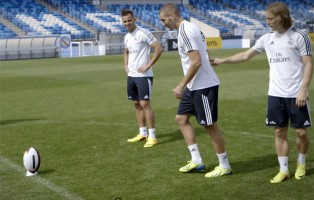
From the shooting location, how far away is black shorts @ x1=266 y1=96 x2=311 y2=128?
17.7ft

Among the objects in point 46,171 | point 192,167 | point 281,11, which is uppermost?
point 281,11

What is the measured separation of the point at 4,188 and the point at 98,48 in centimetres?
3248

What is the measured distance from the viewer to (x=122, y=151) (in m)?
7.50

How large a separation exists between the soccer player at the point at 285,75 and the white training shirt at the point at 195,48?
61 centimetres

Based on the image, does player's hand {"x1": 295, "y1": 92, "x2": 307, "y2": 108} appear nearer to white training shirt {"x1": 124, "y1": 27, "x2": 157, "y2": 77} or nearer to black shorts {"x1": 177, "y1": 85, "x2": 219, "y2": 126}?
black shorts {"x1": 177, "y1": 85, "x2": 219, "y2": 126}

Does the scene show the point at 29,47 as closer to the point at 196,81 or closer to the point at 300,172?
the point at 196,81

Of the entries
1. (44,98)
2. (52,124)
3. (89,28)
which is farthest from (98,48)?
(52,124)

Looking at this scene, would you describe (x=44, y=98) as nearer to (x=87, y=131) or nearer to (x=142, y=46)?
(x=87, y=131)

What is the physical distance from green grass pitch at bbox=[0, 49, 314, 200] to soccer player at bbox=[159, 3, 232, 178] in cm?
56

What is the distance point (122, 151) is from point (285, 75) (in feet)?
9.99

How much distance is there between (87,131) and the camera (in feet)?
30.2

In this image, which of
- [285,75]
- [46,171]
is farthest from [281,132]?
[46,171]

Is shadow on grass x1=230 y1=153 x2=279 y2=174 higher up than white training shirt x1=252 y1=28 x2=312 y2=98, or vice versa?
white training shirt x1=252 y1=28 x2=312 y2=98

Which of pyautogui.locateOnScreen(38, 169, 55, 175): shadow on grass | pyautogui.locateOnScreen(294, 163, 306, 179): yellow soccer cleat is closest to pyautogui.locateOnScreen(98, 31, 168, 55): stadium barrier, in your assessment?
pyautogui.locateOnScreen(38, 169, 55, 175): shadow on grass
